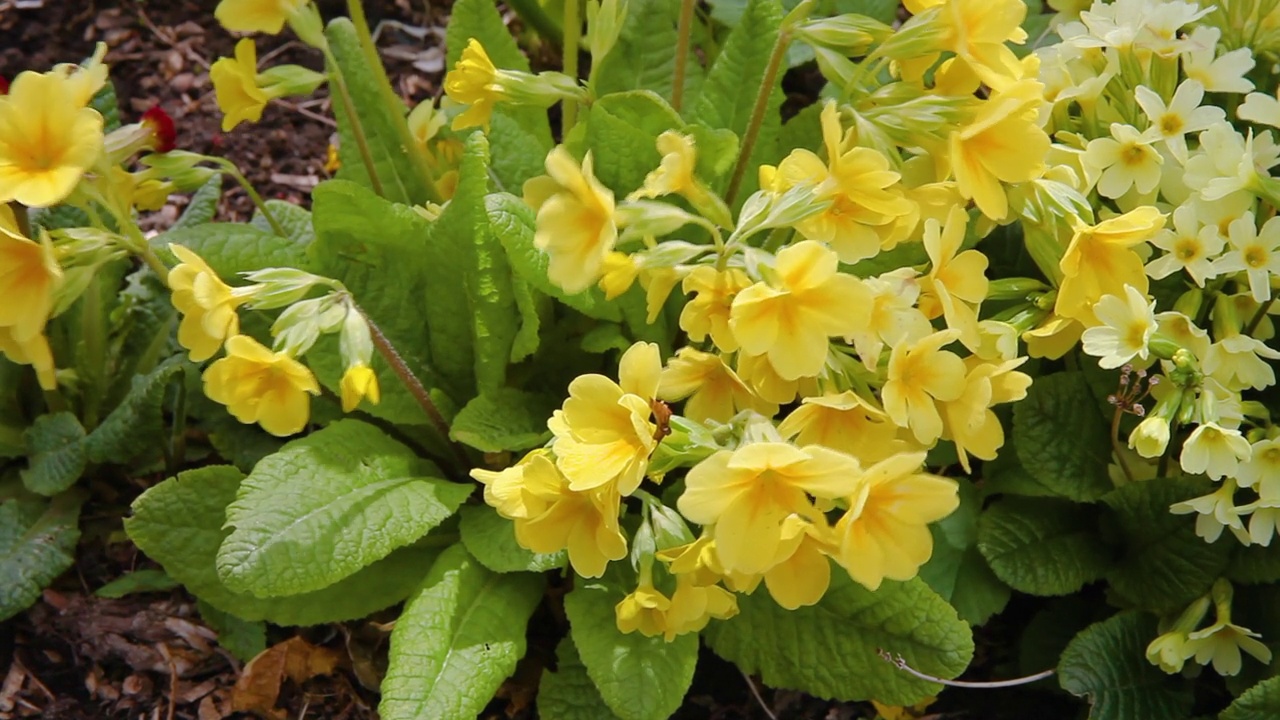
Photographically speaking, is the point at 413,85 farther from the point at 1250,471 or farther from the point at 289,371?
the point at 1250,471

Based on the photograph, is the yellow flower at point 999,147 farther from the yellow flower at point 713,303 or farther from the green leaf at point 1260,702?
the green leaf at point 1260,702

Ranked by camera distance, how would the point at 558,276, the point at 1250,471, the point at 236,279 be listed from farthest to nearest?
the point at 236,279
the point at 1250,471
the point at 558,276

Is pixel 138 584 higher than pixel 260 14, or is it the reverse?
pixel 260 14

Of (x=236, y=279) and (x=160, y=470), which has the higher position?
(x=236, y=279)

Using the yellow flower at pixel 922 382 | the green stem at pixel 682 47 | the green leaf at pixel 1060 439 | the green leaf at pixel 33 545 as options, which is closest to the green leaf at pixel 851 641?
the green leaf at pixel 1060 439

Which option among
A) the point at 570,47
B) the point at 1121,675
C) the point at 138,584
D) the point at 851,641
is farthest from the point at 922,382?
the point at 138,584

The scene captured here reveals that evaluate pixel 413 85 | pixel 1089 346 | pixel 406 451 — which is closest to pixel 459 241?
pixel 406 451

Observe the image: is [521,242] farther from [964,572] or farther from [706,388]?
[964,572]
